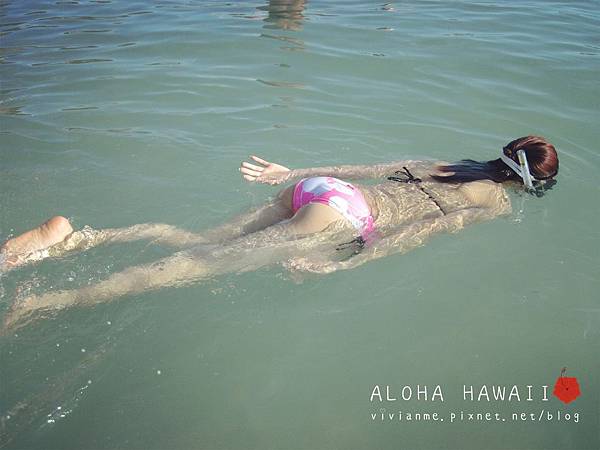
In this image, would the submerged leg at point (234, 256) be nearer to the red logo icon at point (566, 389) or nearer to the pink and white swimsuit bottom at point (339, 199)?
the pink and white swimsuit bottom at point (339, 199)

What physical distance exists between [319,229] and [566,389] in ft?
6.65

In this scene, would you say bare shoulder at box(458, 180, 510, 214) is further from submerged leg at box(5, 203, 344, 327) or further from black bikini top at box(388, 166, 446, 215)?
submerged leg at box(5, 203, 344, 327)

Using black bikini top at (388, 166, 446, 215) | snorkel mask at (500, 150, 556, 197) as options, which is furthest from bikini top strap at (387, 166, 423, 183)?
snorkel mask at (500, 150, 556, 197)

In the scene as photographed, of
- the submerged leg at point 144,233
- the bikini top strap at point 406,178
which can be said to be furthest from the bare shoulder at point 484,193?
the submerged leg at point 144,233

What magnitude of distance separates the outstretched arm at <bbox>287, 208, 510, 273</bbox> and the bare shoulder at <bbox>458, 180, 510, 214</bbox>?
0.06 metres

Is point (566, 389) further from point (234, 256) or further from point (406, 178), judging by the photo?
point (234, 256)

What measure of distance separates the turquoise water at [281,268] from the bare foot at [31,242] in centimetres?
13

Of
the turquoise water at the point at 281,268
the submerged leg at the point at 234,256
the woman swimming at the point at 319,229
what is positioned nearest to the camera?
the turquoise water at the point at 281,268

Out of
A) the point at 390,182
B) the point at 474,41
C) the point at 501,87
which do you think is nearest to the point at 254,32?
the point at 474,41

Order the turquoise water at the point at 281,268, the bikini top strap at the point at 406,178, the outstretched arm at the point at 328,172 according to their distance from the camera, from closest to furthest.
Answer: the turquoise water at the point at 281,268
the bikini top strap at the point at 406,178
the outstretched arm at the point at 328,172

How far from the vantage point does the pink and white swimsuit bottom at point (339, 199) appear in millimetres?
4051

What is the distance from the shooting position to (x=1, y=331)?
3.42 metres

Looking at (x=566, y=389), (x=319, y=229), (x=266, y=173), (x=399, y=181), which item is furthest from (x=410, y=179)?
(x=566, y=389)

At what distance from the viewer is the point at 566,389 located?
330 cm
